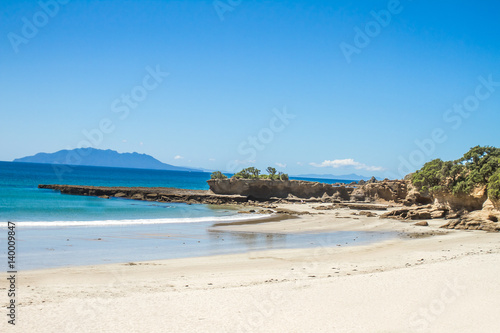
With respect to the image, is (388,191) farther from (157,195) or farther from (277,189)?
(157,195)

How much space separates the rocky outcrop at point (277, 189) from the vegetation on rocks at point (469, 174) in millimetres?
17853

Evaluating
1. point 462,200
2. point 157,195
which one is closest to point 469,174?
point 462,200

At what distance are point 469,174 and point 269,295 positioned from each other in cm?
2528

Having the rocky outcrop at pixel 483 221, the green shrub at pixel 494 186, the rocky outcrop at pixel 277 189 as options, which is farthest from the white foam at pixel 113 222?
the green shrub at pixel 494 186

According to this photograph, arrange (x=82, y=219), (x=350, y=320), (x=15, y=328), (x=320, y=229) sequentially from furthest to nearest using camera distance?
(x=82, y=219)
(x=320, y=229)
(x=350, y=320)
(x=15, y=328)

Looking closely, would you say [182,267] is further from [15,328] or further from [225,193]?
[225,193]

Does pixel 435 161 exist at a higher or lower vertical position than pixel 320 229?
higher

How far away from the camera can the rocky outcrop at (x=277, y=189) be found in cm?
5019

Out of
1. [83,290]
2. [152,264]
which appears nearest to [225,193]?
[152,264]

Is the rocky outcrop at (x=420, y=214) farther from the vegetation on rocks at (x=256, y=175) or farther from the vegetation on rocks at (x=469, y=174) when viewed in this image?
the vegetation on rocks at (x=256, y=175)

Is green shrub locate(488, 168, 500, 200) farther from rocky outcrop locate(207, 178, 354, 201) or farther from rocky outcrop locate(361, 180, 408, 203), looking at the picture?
rocky outcrop locate(207, 178, 354, 201)

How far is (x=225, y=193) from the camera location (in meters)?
52.0

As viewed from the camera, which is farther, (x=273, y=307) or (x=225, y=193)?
(x=225, y=193)

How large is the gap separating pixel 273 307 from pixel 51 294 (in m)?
5.45
